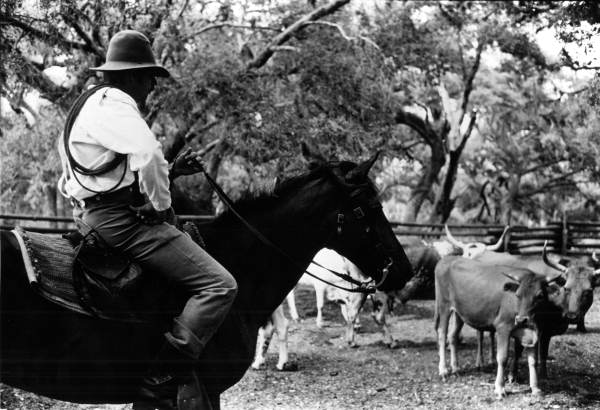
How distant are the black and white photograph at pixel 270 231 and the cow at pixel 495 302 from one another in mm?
38

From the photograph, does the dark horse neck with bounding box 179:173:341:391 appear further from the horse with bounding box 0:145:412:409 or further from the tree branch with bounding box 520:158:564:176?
the tree branch with bounding box 520:158:564:176

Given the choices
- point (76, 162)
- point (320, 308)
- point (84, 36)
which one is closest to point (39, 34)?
point (84, 36)

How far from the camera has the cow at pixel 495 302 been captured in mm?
8859

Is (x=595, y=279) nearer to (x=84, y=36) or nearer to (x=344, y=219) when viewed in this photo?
(x=344, y=219)

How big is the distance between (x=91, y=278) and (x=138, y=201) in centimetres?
52

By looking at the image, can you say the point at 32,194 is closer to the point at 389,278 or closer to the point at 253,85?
the point at 253,85

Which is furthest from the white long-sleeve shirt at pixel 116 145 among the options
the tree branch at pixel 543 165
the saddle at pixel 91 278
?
the tree branch at pixel 543 165

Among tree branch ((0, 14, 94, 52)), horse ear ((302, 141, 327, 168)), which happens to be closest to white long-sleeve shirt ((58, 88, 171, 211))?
tree branch ((0, 14, 94, 52))

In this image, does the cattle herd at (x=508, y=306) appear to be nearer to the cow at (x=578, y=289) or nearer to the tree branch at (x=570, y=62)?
the cow at (x=578, y=289)

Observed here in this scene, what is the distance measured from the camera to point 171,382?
4145mm

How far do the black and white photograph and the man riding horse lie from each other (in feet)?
0.04

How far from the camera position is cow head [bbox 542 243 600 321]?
906 cm

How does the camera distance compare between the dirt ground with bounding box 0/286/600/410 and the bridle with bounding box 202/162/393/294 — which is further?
the dirt ground with bounding box 0/286/600/410

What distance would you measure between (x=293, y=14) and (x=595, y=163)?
654 inches
